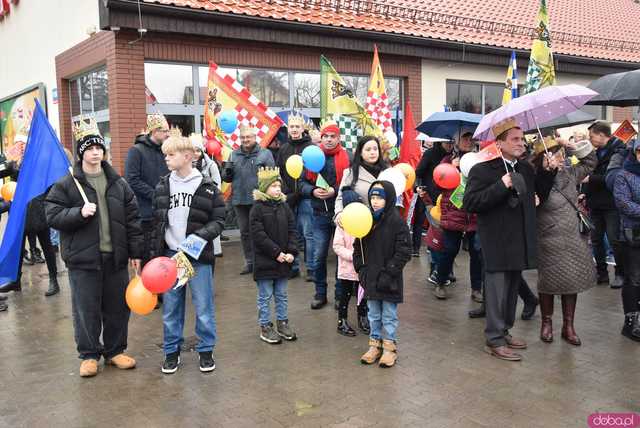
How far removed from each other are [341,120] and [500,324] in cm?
316

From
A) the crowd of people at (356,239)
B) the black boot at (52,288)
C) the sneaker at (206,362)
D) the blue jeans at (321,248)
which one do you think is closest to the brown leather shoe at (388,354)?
the crowd of people at (356,239)

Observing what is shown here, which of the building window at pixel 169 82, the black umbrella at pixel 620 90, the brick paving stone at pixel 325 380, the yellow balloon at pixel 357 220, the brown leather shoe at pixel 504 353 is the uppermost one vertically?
the building window at pixel 169 82

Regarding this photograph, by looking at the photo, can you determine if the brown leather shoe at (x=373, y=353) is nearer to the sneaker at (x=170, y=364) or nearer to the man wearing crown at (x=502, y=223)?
the man wearing crown at (x=502, y=223)

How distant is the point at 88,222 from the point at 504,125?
3.52 metres

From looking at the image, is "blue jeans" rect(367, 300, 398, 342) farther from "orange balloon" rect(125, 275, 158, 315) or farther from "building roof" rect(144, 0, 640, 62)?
"building roof" rect(144, 0, 640, 62)

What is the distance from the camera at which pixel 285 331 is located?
5.34m

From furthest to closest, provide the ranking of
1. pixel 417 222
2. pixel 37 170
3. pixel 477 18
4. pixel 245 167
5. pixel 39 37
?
pixel 477 18 → pixel 39 37 → pixel 417 222 → pixel 245 167 → pixel 37 170

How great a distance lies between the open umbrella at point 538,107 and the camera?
4496 mm

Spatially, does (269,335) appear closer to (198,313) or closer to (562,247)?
(198,313)

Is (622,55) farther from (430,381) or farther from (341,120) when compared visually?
(430,381)

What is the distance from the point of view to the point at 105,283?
4.71 m

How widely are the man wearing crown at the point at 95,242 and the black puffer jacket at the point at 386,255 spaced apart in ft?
6.29

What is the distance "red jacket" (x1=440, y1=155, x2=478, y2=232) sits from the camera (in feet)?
20.7

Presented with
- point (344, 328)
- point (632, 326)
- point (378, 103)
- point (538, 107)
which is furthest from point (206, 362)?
point (378, 103)
